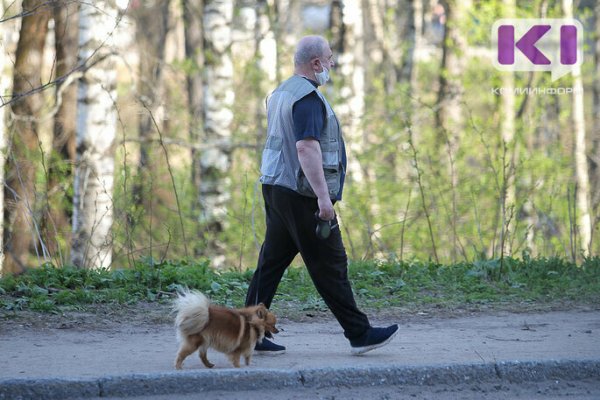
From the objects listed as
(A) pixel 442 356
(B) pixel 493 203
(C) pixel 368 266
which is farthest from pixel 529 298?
(B) pixel 493 203

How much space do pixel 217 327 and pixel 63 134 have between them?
8880mm

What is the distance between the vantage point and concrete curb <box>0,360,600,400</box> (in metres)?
5.73

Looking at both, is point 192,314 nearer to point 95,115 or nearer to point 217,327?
point 217,327

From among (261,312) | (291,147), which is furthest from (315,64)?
(261,312)

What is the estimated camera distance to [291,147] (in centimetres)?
627

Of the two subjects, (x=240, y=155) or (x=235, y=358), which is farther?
(x=240, y=155)

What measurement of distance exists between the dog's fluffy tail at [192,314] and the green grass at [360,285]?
8.46 feet

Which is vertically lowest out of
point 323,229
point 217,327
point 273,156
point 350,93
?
point 217,327

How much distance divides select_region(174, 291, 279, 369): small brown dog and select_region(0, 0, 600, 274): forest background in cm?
338

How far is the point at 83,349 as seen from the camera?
6.96 metres

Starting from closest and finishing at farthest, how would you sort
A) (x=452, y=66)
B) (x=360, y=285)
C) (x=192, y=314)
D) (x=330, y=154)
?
(x=192, y=314) → (x=330, y=154) → (x=360, y=285) → (x=452, y=66)

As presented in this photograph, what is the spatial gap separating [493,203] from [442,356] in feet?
36.1

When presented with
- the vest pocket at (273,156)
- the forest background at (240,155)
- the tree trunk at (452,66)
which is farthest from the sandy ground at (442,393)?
the tree trunk at (452,66)

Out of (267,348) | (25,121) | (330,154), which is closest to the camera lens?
(330,154)
